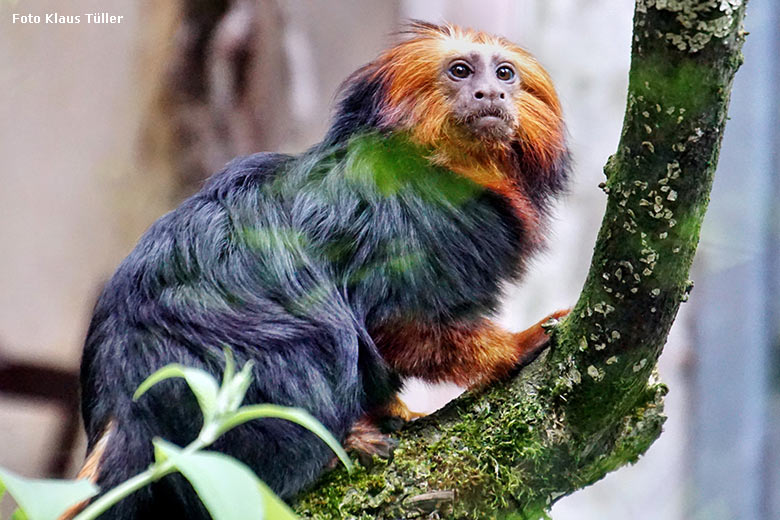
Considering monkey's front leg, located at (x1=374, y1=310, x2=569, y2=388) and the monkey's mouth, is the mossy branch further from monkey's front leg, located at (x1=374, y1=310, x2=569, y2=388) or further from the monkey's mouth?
the monkey's mouth

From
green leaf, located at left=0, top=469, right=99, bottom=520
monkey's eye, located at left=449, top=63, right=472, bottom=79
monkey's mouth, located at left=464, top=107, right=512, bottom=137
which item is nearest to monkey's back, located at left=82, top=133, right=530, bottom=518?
monkey's mouth, located at left=464, top=107, right=512, bottom=137

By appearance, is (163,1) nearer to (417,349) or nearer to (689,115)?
(417,349)

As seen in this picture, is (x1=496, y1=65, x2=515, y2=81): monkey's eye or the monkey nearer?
the monkey

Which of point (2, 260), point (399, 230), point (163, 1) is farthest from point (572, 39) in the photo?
point (2, 260)

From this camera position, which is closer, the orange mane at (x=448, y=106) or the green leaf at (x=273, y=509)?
the green leaf at (x=273, y=509)

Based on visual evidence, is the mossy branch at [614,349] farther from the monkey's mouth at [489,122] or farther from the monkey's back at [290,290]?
the monkey's mouth at [489,122]

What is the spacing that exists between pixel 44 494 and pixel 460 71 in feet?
5.41

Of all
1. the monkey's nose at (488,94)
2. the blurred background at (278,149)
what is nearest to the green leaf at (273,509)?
the monkey's nose at (488,94)

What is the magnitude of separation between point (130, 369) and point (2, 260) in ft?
6.02

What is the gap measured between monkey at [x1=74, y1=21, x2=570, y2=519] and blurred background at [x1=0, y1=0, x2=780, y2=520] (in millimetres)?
915

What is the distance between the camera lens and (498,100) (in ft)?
6.40

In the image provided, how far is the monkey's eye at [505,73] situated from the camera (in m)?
2.04

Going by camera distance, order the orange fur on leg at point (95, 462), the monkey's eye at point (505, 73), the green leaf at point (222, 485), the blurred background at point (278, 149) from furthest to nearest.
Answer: the blurred background at point (278, 149)
the monkey's eye at point (505, 73)
the orange fur on leg at point (95, 462)
the green leaf at point (222, 485)

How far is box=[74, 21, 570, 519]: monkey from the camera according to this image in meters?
1.58
